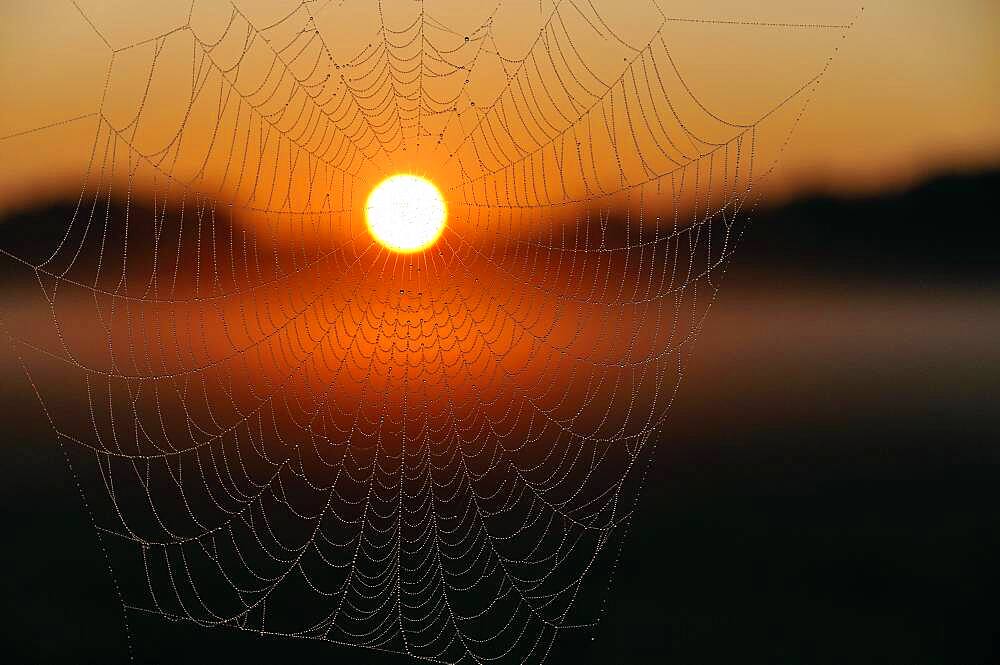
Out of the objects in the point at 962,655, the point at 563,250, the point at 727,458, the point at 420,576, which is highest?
the point at 727,458

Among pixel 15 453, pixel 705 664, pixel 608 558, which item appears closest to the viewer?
pixel 705 664

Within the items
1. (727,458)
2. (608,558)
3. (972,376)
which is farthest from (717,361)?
(608,558)

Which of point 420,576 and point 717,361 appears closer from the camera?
point 420,576

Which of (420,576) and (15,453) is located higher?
(15,453)

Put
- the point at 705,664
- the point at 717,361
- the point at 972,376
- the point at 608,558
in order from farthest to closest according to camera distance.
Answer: the point at 717,361
the point at 972,376
the point at 608,558
the point at 705,664

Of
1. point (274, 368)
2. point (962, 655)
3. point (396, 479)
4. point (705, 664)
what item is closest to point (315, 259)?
point (274, 368)

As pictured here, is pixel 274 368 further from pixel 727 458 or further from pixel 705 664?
pixel 727 458

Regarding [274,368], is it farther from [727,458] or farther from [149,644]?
[727,458]

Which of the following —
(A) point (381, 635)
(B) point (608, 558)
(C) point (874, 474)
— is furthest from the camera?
(C) point (874, 474)

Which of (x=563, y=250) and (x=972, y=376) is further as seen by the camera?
(x=972, y=376)
